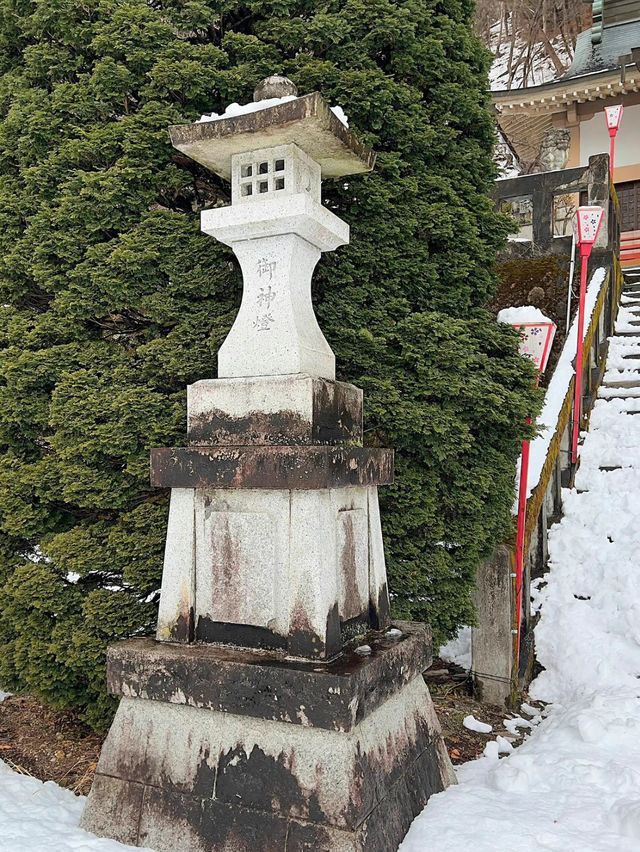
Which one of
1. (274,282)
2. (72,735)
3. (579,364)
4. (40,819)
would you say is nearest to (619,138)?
(579,364)

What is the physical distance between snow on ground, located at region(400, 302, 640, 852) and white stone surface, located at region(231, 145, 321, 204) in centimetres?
290

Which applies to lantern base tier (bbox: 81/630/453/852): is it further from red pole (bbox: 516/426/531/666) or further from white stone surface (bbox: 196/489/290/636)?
red pole (bbox: 516/426/531/666)

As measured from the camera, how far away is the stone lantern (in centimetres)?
270

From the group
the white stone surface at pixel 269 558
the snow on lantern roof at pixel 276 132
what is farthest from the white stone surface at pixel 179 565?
the snow on lantern roof at pixel 276 132

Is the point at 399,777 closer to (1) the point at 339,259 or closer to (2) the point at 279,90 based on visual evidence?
(1) the point at 339,259

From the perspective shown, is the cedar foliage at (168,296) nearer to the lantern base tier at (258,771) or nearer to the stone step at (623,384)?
the lantern base tier at (258,771)

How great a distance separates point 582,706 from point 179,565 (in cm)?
262

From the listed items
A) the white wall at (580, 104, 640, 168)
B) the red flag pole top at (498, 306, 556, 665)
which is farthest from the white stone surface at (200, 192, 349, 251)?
the white wall at (580, 104, 640, 168)

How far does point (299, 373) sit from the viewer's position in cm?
308

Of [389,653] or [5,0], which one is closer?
[389,653]

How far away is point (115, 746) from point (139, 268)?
2.46 m

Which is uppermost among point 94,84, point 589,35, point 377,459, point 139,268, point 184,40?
point 589,35

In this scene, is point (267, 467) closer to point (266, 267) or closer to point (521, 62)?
point (266, 267)

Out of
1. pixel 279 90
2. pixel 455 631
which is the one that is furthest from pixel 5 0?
pixel 455 631
